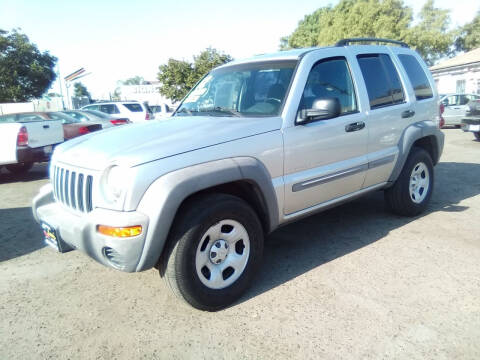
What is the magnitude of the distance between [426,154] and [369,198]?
1237 mm

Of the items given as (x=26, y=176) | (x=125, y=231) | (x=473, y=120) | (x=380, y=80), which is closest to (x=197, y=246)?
(x=125, y=231)

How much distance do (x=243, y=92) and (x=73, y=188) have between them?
5.72 ft

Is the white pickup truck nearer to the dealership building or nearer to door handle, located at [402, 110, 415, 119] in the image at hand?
door handle, located at [402, 110, 415, 119]

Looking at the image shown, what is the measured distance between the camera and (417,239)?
12.9ft

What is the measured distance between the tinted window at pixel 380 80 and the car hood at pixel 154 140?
139cm

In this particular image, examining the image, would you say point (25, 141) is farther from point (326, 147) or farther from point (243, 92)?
point (326, 147)

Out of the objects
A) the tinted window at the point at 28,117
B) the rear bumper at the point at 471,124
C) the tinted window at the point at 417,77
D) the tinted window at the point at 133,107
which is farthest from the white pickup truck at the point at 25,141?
the rear bumper at the point at 471,124

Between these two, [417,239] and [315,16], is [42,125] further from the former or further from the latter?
[315,16]

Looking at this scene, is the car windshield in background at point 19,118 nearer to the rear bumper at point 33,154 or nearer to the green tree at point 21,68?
the rear bumper at point 33,154

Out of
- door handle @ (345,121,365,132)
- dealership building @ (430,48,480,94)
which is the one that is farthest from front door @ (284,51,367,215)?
dealership building @ (430,48,480,94)

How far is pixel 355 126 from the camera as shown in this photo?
11.8 feet

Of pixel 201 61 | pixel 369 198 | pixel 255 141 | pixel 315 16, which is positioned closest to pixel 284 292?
pixel 255 141

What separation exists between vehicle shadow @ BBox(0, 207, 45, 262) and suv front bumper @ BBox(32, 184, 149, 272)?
174 cm

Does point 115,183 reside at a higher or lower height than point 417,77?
lower
